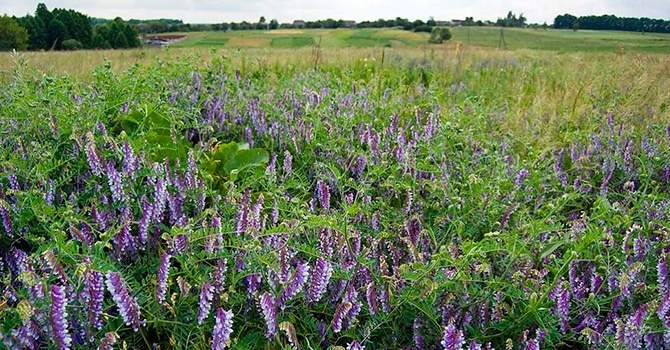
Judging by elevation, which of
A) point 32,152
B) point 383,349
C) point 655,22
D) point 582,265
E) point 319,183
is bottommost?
point 383,349

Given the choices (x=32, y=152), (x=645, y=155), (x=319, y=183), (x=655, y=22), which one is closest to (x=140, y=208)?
(x=32, y=152)

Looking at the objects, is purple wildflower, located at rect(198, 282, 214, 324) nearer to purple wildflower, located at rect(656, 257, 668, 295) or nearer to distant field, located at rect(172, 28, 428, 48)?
purple wildflower, located at rect(656, 257, 668, 295)

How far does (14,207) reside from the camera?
6.94ft

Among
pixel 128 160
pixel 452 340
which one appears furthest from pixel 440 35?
pixel 452 340

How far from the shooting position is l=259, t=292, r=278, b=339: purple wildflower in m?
1.70

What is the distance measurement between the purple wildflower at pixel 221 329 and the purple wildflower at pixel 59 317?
0.42 m

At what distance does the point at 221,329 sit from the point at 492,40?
42.5 feet

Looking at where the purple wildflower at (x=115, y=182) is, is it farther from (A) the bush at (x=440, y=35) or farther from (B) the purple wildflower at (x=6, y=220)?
(A) the bush at (x=440, y=35)

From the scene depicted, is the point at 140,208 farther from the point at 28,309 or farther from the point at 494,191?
the point at 494,191

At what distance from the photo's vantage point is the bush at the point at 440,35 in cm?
1371

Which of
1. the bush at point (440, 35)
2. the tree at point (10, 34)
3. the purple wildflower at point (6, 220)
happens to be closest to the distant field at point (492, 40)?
the bush at point (440, 35)

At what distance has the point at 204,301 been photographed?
1731 millimetres

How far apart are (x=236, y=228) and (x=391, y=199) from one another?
114 centimetres

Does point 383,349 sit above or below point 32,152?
below
